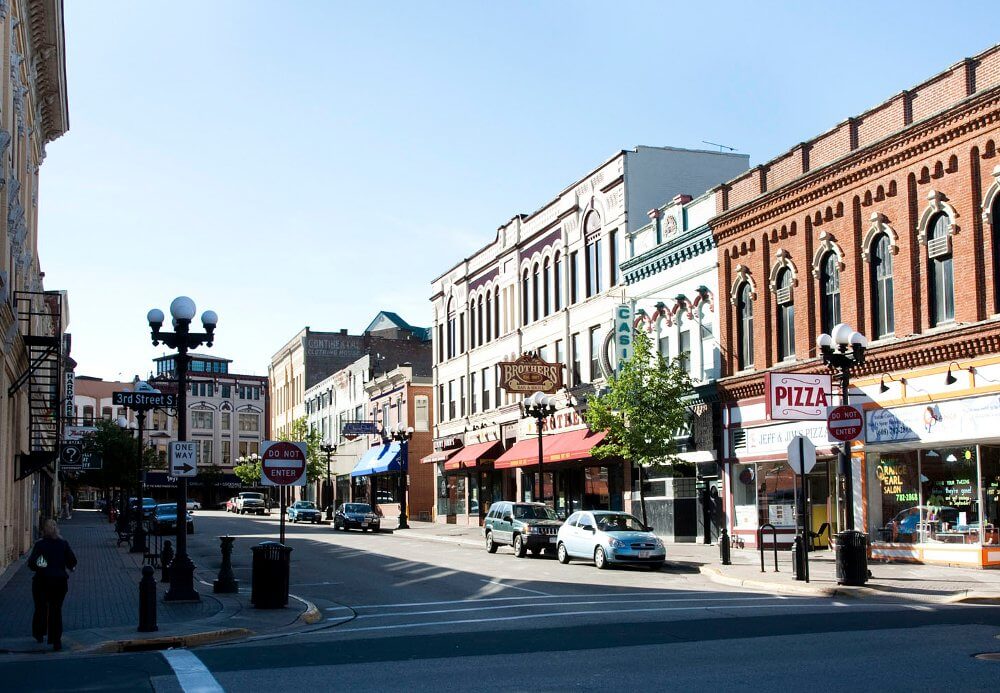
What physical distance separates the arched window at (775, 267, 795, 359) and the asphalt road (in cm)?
1128

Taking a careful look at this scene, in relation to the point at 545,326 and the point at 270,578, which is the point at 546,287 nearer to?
the point at 545,326

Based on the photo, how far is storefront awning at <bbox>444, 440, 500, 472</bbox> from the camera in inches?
1941

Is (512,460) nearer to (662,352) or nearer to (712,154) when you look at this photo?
(662,352)

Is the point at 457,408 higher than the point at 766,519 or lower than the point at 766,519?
higher

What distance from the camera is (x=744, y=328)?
33.1 meters

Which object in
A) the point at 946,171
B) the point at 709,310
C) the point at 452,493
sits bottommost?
the point at 452,493

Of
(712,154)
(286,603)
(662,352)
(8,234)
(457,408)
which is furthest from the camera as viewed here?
(457,408)

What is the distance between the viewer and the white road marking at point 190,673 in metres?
10.8

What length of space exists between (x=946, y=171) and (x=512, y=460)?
23.5 metres

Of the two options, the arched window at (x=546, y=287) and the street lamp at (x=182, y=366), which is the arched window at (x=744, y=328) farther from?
the street lamp at (x=182, y=366)

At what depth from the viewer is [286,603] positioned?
1845cm

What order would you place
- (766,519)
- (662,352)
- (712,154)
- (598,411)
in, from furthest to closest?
(712,154)
(662,352)
(598,411)
(766,519)

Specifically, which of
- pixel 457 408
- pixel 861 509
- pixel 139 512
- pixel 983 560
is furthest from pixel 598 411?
pixel 457 408

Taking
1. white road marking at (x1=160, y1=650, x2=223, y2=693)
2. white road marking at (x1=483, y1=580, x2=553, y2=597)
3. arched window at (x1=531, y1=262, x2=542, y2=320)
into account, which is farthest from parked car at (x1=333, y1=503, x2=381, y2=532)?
white road marking at (x1=160, y1=650, x2=223, y2=693)
